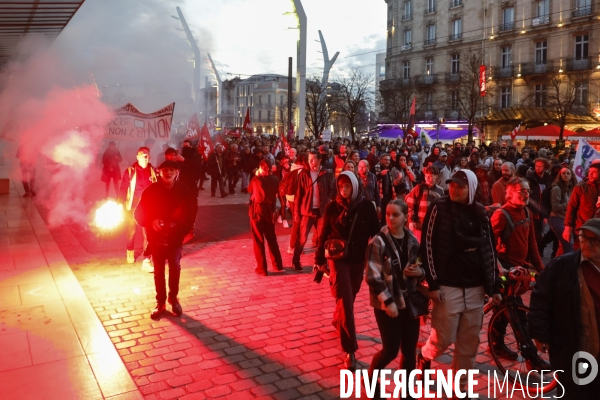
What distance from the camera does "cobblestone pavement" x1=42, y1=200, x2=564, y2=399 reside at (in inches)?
164

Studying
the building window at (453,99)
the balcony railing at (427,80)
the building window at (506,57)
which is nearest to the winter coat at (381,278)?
the building window at (453,99)

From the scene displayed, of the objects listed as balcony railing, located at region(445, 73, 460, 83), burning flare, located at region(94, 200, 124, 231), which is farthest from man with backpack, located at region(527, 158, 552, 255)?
balcony railing, located at region(445, 73, 460, 83)

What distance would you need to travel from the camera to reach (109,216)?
1012cm

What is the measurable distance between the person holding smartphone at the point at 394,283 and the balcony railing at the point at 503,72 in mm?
44575

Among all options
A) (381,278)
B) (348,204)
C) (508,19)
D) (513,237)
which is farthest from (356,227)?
(508,19)

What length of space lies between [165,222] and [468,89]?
131 ft

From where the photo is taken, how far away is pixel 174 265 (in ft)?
19.1

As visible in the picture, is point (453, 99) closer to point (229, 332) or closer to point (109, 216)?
point (109, 216)

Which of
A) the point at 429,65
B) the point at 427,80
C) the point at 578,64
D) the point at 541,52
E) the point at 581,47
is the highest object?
the point at 429,65

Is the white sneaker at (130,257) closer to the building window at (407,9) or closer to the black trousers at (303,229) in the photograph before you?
the black trousers at (303,229)

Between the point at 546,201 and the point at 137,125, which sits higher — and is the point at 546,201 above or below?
below

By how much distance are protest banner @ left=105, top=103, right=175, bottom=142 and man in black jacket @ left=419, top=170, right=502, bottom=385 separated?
319 inches

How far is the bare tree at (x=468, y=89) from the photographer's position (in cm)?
3816

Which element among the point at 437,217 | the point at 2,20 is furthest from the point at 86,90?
the point at 437,217
